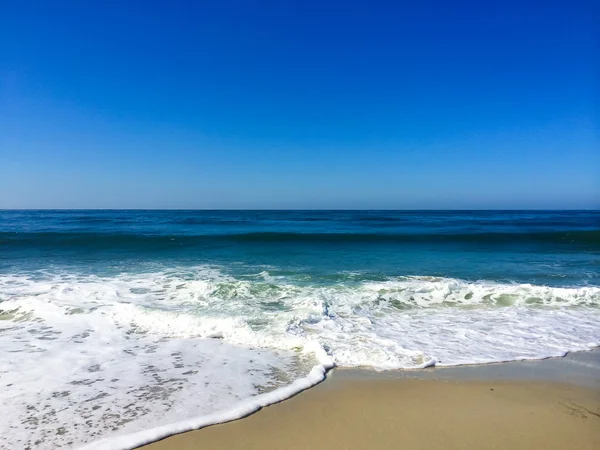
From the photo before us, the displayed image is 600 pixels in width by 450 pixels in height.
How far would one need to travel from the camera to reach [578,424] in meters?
3.30

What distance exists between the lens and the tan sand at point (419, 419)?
3043 millimetres

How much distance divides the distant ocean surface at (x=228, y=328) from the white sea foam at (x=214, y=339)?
3 cm

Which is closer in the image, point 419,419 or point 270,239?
point 419,419

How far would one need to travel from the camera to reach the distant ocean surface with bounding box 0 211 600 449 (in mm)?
3658

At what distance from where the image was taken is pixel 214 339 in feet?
18.7

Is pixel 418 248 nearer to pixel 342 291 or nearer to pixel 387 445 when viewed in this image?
pixel 342 291

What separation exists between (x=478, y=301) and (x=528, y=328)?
1854mm

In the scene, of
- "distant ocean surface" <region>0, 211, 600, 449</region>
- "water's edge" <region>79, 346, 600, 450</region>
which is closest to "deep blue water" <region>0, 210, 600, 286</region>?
"distant ocean surface" <region>0, 211, 600, 449</region>

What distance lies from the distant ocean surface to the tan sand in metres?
0.30

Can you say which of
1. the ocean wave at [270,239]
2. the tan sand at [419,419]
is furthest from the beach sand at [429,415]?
the ocean wave at [270,239]

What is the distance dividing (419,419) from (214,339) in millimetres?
3376

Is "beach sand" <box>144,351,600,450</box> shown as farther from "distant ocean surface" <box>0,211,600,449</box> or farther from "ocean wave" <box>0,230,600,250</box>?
"ocean wave" <box>0,230,600,250</box>

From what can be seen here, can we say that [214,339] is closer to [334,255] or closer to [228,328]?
[228,328]

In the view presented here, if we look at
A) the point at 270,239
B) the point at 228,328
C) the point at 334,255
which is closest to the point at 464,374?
the point at 228,328
